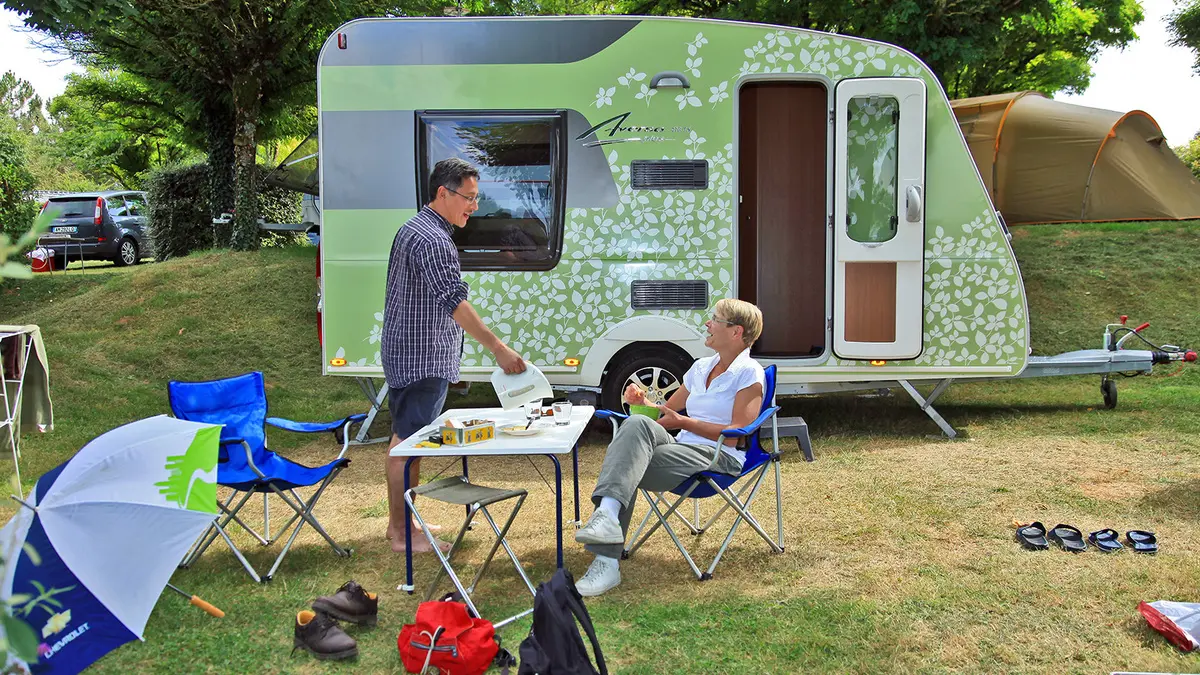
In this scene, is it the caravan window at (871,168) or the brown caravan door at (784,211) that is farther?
the brown caravan door at (784,211)

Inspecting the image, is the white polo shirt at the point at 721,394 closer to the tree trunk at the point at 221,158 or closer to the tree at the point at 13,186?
the tree at the point at 13,186

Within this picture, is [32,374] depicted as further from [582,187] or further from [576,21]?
[576,21]

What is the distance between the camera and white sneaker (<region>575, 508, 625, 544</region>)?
347 cm

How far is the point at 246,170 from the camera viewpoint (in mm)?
12266

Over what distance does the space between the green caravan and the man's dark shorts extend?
6.43 feet

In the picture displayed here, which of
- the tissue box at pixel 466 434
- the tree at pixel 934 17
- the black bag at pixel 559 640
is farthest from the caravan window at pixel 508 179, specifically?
the tree at pixel 934 17

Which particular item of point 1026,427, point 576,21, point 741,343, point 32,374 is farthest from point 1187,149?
point 32,374

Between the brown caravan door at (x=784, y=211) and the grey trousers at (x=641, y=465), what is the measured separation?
10.5ft

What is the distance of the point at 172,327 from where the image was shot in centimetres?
946

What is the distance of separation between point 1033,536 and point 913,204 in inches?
94.0

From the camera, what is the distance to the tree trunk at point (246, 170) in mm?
11977

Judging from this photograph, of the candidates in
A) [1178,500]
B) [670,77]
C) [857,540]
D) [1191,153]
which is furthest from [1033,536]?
[1191,153]

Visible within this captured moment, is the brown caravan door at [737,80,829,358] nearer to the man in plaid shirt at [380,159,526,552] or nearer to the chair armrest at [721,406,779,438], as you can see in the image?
the chair armrest at [721,406,779,438]

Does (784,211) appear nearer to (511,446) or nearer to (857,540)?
(857,540)
